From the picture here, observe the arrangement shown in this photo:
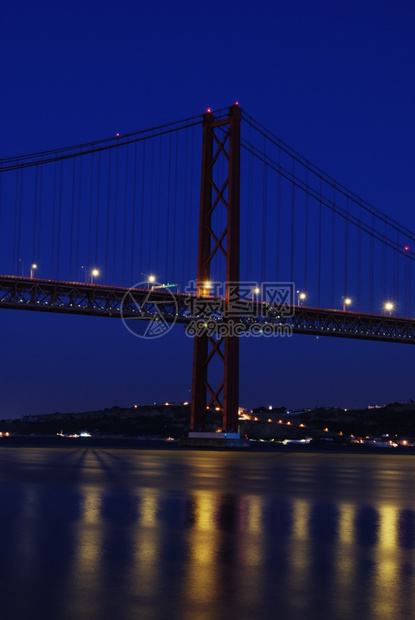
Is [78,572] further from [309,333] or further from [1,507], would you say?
[309,333]

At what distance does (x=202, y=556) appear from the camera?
8719mm

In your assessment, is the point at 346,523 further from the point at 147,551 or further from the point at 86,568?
the point at 86,568

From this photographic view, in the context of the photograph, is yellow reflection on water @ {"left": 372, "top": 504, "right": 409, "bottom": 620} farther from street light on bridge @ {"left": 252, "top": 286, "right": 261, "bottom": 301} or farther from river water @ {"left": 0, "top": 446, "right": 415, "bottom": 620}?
street light on bridge @ {"left": 252, "top": 286, "right": 261, "bottom": 301}

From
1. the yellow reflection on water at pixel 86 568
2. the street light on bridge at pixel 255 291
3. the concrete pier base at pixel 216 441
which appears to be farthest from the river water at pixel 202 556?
the street light on bridge at pixel 255 291

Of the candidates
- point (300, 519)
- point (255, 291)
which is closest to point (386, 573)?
point (300, 519)

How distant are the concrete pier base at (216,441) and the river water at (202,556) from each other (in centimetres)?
3781

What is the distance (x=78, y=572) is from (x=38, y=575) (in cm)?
34

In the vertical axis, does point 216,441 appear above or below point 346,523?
below

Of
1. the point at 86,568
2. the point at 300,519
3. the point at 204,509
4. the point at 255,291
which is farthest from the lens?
the point at 255,291

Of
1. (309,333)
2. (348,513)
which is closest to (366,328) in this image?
(309,333)

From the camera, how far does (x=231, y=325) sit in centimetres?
5497

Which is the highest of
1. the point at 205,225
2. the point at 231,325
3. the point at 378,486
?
the point at 205,225

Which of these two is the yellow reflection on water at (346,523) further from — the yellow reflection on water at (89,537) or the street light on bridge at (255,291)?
the street light on bridge at (255,291)

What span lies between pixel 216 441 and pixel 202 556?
46150mm
